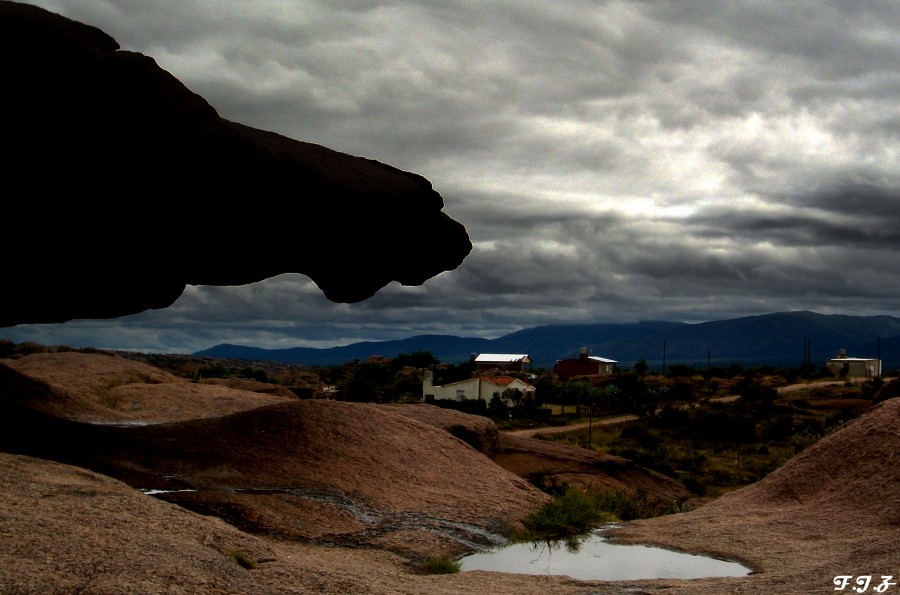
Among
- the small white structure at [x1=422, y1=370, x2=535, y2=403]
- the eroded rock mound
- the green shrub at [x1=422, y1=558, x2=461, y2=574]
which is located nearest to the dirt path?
the small white structure at [x1=422, y1=370, x2=535, y2=403]

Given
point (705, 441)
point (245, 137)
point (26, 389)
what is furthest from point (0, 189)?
point (705, 441)

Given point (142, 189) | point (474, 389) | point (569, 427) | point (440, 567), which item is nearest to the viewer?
point (440, 567)

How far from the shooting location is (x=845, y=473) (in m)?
14.8

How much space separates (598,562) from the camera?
1134cm

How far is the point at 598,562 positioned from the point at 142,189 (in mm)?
9716

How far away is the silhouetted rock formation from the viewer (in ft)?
48.9

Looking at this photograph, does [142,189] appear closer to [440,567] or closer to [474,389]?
[440,567]

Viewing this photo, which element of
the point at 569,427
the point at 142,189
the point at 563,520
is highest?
the point at 142,189

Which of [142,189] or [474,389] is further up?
[142,189]

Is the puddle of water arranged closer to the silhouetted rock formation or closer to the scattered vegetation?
the scattered vegetation

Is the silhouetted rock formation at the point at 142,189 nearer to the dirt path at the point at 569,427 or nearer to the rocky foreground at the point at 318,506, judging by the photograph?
the rocky foreground at the point at 318,506

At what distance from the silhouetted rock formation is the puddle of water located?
7340 mm

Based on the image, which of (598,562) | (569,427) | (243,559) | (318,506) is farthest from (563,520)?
(569,427)

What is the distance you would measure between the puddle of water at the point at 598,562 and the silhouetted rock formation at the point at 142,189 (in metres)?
7.34
